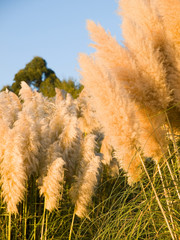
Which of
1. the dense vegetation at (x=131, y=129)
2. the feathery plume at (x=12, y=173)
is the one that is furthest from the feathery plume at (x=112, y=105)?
the feathery plume at (x=12, y=173)

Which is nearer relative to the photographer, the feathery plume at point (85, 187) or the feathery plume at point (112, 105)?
the feathery plume at point (112, 105)

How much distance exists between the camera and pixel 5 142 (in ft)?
9.29

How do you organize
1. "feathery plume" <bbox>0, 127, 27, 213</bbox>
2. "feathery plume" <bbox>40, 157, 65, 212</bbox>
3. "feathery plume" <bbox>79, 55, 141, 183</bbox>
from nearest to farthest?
"feathery plume" <bbox>79, 55, 141, 183</bbox> → "feathery plume" <bbox>0, 127, 27, 213</bbox> → "feathery plume" <bbox>40, 157, 65, 212</bbox>

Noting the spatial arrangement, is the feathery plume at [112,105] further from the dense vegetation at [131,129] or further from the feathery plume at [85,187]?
the feathery plume at [85,187]

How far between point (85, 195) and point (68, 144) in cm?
61

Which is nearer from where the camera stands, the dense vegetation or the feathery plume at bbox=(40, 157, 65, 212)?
the dense vegetation

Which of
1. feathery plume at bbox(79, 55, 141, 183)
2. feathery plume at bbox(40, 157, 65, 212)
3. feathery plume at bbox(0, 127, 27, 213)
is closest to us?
feathery plume at bbox(79, 55, 141, 183)

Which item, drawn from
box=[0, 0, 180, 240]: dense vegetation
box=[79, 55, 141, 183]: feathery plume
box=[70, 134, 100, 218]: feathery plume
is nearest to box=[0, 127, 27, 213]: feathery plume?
box=[0, 0, 180, 240]: dense vegetation

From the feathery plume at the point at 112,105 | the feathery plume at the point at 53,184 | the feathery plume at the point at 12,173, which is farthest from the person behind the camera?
the feathery plume at the point at 53,184

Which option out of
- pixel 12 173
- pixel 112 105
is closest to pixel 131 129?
pixel 112 105

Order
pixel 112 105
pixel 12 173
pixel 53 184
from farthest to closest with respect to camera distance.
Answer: pixel 53 184, pixel 12 173, pixel 112 105

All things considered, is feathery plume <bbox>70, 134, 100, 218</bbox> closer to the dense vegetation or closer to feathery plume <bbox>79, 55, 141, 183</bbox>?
the dense vegetation

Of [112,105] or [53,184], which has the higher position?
[112,105]

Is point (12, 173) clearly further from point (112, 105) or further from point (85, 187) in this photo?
point (112, 105)
